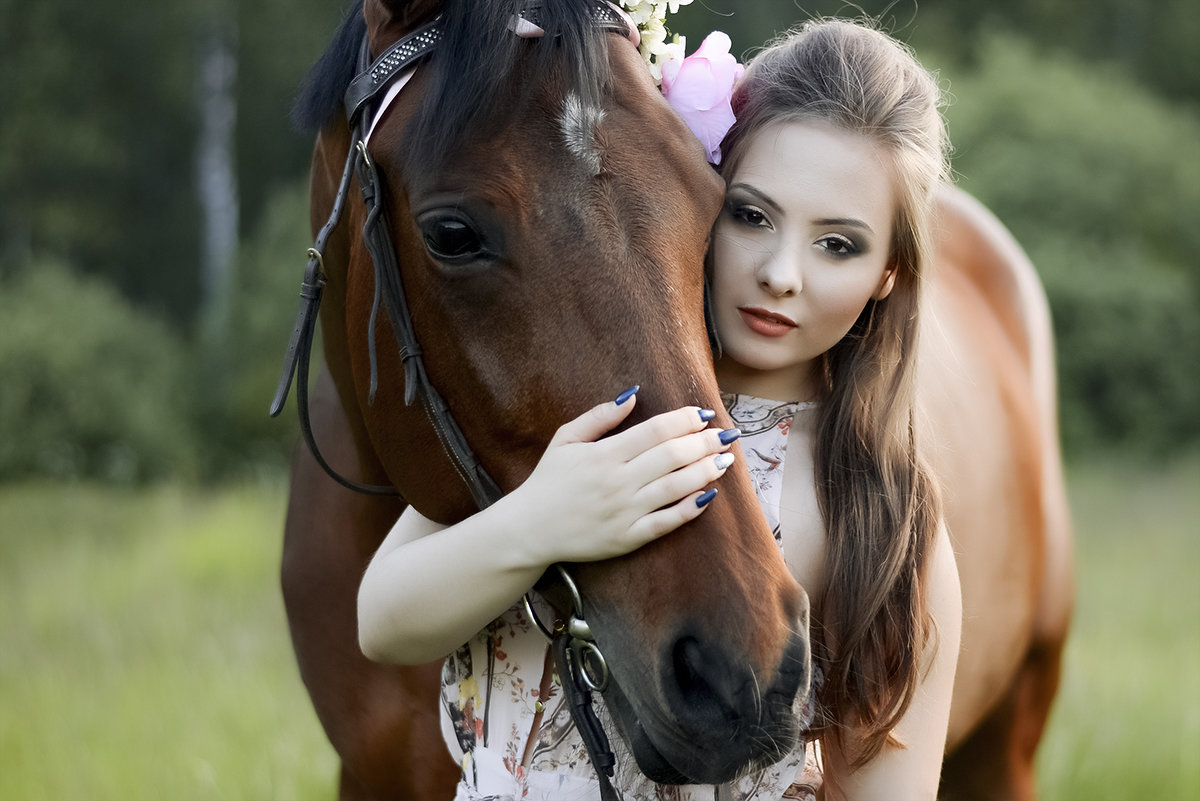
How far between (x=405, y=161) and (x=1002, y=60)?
39.1ft

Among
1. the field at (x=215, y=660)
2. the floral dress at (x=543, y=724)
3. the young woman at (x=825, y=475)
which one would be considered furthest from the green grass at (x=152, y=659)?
the young woman at (x=825, y=475)

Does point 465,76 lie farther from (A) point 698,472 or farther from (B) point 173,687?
(B) point 173,687

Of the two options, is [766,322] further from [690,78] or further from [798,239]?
[690,78]

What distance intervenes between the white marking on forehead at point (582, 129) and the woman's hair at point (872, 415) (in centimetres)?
30

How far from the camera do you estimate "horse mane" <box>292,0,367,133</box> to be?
1681 millimetres

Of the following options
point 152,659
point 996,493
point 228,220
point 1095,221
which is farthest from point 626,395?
point 228,220

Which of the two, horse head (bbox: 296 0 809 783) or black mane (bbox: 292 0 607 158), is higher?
black mane (bbox: 292 0 607 158)

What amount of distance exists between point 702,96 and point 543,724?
888mm

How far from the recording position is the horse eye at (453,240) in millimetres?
1336

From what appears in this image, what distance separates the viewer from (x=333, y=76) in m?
1.69

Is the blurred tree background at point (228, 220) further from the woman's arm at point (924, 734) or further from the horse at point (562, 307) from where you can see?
the woman's arm at point (924, 734)

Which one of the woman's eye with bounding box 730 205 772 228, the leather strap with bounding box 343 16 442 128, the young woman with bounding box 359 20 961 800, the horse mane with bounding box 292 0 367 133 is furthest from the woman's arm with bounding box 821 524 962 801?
the horse mane with bounding box 292 0 367 133

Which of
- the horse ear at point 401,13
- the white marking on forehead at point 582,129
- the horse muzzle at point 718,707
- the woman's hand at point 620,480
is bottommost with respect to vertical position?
the horse muzzle at point 718,707

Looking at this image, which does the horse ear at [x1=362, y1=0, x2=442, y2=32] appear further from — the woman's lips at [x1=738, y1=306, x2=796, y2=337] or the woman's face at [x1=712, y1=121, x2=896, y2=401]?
the woman's lips at [x1=738, y1=306, x2=796, y2=337]
